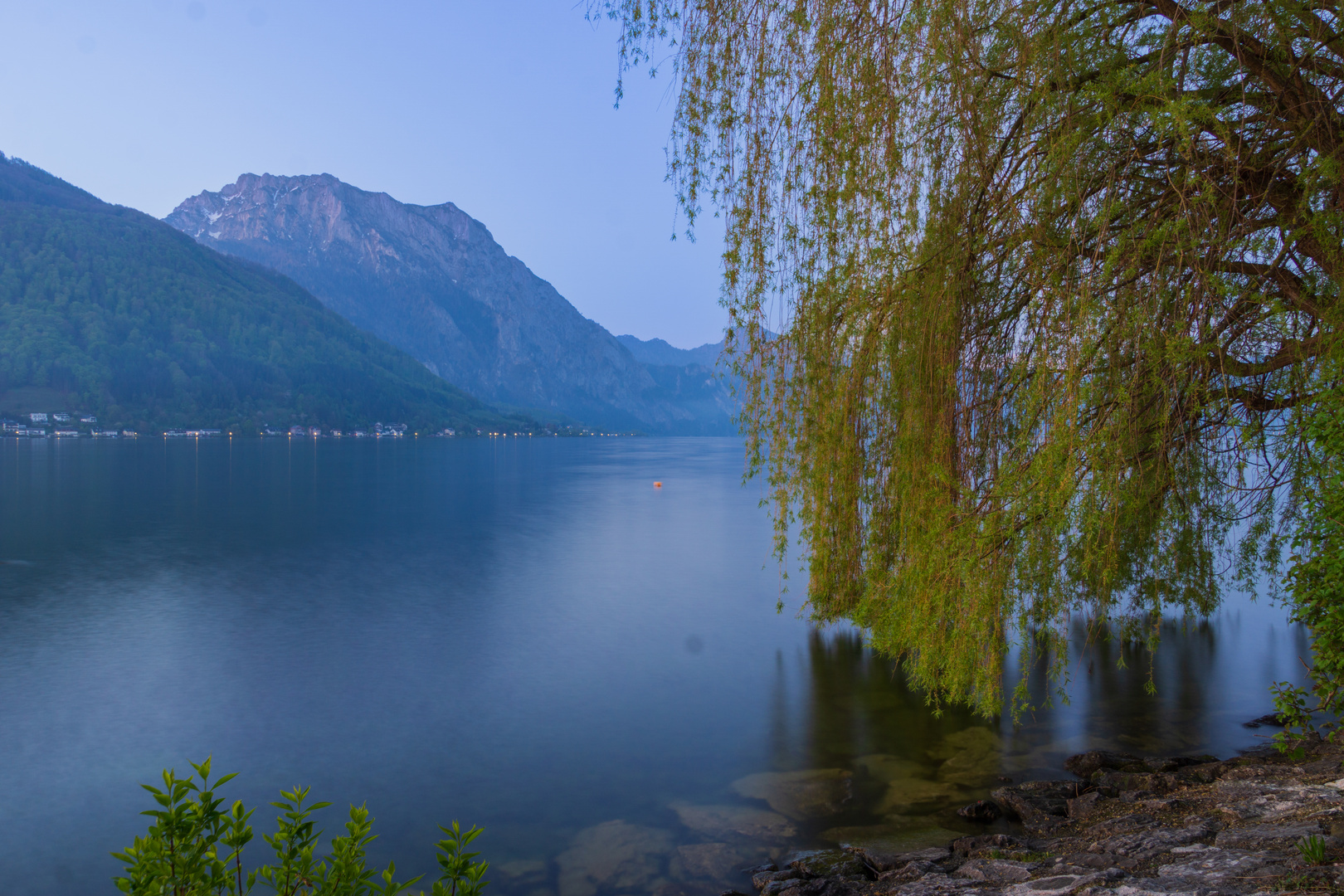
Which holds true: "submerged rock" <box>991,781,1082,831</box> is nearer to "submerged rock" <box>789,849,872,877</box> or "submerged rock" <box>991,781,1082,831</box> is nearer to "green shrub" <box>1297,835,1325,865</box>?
"submerged rock" <box>789,849,872,877</box>

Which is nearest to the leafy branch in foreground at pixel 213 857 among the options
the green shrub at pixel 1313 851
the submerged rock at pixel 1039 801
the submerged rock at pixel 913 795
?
the green shrub at pixel 1313 851

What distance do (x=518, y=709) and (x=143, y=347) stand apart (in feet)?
614

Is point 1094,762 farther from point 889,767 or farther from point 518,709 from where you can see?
point 518,709

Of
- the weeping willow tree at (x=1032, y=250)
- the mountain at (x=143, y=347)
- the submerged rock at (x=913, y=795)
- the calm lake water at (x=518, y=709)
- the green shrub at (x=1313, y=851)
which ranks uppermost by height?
the mountain at (x=143, y=347)

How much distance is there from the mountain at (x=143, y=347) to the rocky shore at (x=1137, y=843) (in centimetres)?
15968

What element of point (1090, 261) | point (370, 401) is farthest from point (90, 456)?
point (370, 401)

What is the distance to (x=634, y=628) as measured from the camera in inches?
706

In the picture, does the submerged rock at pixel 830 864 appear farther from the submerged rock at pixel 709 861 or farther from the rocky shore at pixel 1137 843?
the submerged rock at pixel 709 861

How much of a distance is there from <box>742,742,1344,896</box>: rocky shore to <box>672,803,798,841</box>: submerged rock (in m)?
0.64

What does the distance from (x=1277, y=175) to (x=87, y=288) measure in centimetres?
20919

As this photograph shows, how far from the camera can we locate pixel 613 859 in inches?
295

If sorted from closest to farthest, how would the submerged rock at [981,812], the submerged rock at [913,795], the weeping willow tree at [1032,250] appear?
1. the weeping willow tree at [1032,250]
2. the submerged rock at [981,812]
3. the submerged rock at [913,795]

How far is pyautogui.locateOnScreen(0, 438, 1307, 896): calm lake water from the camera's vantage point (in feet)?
26.4

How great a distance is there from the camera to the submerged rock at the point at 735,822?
25.6 ft
